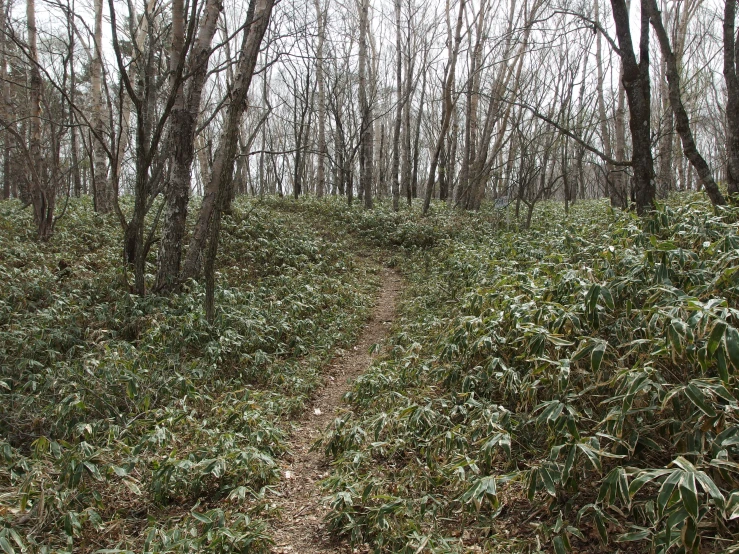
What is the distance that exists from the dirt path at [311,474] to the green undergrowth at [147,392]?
5.3 inches

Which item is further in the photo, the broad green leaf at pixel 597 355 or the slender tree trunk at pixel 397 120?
the slender tree trunk at pixel 397 120

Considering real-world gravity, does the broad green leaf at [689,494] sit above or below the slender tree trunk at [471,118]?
below

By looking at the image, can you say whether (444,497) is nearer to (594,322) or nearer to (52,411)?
(594,322)

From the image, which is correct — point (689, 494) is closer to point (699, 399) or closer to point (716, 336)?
point (699, 399)

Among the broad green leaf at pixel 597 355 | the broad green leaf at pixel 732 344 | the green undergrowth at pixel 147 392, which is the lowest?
the green undergrowth at pixel 147 392

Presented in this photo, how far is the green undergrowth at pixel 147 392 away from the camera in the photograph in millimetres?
2807

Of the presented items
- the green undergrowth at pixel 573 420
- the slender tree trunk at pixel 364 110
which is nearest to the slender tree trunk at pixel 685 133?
the green undergrowth at pixel 573 420

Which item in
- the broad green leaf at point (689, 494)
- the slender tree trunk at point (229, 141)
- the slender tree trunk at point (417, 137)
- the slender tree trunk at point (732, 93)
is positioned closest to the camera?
the broad green leaf at point (689, 494)

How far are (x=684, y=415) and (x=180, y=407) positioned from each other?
3720 millimetres

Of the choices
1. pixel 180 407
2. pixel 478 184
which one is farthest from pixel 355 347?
pixel 478 184

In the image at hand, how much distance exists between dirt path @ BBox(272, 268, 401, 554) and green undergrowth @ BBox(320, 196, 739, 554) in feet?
0.56

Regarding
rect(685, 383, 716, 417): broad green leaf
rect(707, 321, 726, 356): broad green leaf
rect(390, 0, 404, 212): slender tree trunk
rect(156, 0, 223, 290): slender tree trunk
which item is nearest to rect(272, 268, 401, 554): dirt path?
rect(685, 383, 716, 417): broad green leaf

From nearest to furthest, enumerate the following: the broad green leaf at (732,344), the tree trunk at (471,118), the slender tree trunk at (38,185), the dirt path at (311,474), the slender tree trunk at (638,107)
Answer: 1. the broad green leaf at (732,344)
2. the dirt path at (311,474)
3. the slender tree trunk at (638,107)
4. the slender tree trunk at (38,185)
5. the tree trunk at (471,118)

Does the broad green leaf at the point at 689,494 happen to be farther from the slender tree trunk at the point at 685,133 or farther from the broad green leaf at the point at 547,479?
the slender tree trunk at the point at 685,133
